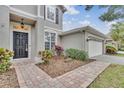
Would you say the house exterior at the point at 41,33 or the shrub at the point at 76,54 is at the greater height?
the house exterior at the point at 41,33

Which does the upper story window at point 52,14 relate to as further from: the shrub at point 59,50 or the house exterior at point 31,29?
the shrub at point 59,50

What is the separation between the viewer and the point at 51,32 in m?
9.83

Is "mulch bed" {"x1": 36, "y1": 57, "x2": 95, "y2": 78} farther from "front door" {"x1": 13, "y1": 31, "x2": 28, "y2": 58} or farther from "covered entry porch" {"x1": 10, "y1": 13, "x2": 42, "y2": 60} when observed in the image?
"front door" {"x1": 13, "y1": 31, "x2": 28, "y2": 58}

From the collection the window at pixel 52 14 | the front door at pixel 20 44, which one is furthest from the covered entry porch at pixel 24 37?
the window at pixel 52 14

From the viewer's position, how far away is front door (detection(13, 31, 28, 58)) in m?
7.91

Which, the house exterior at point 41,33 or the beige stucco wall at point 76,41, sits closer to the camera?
the house exterior at point 41,33

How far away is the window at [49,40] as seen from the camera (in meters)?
9.38

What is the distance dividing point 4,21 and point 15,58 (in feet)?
10.4

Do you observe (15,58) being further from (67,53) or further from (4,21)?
(67,53)

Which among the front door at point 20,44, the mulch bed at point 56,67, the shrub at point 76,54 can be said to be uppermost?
the front door at point 20,44

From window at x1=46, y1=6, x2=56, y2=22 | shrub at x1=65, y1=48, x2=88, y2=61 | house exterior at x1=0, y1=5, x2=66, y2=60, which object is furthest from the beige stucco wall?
window at x1=46, y1=6, x2=56, y2=22

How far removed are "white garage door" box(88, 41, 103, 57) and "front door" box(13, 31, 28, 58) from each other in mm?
5187
